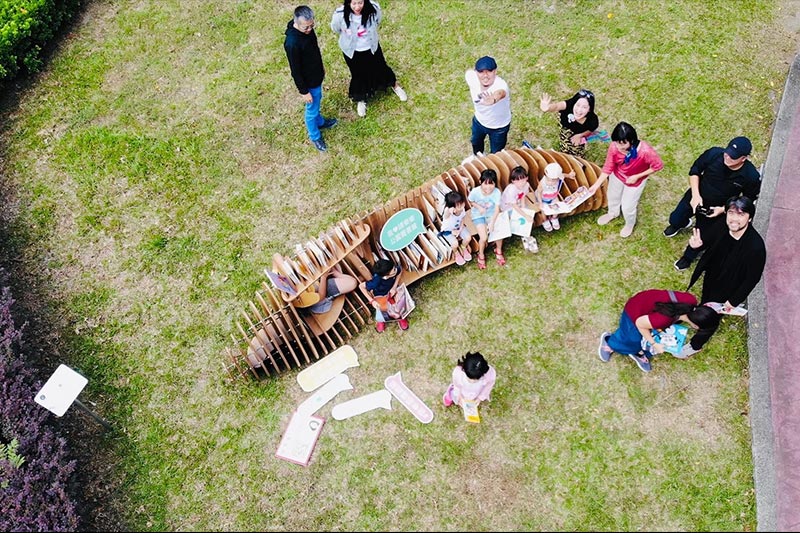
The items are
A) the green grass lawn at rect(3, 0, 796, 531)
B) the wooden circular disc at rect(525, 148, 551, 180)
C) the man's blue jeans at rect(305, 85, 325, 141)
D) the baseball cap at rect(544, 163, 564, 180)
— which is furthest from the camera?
the man's blue jeans at rect(305, 85, 325, 141)

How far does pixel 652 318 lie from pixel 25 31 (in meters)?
9.88

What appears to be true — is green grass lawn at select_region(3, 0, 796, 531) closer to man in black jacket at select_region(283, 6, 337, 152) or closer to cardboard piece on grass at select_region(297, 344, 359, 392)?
cardboard piece on grass at select_region(297, 344, 359, 392)

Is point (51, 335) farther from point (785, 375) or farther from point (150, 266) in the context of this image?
point (785, 375)

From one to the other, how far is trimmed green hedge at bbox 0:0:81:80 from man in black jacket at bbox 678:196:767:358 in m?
9.96

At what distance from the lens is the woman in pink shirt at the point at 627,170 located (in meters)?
6.27

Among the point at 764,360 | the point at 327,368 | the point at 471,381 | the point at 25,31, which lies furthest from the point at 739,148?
the point at 25,31

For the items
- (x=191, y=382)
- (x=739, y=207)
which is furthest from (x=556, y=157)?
(x=191, y=382)

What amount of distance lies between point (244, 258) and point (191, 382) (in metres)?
1.68

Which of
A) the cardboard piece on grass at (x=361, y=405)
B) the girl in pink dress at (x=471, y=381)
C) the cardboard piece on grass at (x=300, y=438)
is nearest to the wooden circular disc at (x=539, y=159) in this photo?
the girl in pink dress at (x=471, y=381)

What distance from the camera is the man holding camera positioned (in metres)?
5.81

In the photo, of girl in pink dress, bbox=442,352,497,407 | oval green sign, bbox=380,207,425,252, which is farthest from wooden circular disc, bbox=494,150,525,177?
girl in pink dress, bbox=442,352,497,407

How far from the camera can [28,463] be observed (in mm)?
5863

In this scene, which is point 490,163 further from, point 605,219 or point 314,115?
point 314,115

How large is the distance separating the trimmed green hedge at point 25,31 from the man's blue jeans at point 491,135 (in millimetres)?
7134
